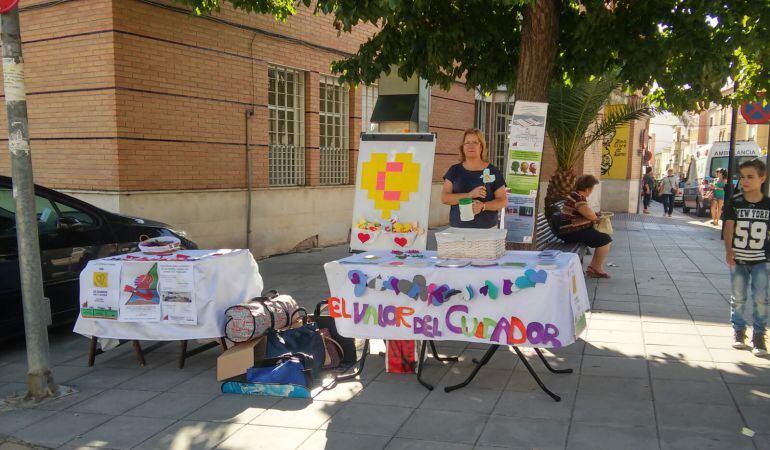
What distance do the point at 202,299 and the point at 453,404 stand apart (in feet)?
7.09

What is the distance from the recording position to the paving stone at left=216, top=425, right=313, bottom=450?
3.97 meters

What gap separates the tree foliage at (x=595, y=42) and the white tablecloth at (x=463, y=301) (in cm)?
263

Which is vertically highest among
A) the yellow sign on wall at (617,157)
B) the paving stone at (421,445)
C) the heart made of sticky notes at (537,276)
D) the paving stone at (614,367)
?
the yellow sign on wall at (617,157)

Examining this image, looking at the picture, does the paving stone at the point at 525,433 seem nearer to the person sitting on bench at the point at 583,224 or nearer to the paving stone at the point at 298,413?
the paving stone at the point at 298,413

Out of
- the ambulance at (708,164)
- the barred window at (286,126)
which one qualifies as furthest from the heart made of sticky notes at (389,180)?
the ambulance at (708,164)

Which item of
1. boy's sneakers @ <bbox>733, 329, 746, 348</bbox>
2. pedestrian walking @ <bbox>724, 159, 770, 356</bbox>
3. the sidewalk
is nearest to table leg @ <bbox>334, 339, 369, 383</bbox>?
the sidewalk

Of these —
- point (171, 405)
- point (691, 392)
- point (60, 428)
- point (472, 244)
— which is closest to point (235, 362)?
point (171, 405)

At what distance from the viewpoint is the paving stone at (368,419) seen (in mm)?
4180

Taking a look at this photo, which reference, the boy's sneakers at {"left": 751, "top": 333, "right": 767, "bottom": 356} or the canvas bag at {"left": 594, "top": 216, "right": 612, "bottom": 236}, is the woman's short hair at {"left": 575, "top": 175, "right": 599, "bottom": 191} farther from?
the boy's sneakers at {"left": 751, "top": 333, "right": 767, "bottom": 356}

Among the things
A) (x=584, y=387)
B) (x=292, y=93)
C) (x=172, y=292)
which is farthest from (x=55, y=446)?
(x=292, y=93)

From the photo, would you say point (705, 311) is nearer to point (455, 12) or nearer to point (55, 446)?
point (455, 12)

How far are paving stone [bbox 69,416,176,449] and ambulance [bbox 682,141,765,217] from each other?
929 inches

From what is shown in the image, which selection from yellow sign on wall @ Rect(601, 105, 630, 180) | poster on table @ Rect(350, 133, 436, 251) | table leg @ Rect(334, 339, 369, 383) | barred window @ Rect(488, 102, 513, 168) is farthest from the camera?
yellow sign on wall @ Rect(601, 105, 630, 180)

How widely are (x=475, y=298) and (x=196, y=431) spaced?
2096 millimetres
